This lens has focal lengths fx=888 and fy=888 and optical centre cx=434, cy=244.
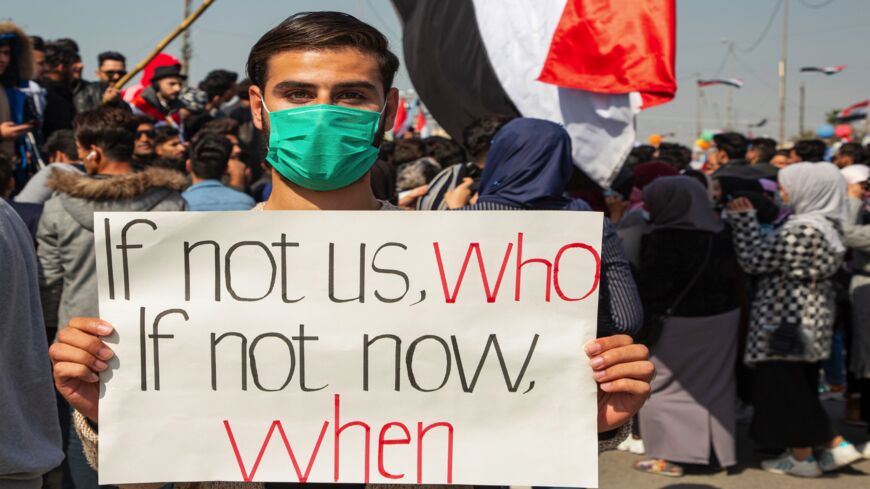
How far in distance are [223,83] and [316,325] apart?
773 centimetres

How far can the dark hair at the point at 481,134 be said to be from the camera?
4.51m

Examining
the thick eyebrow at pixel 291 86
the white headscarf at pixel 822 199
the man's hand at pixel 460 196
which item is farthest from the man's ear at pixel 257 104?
the white headscarf at pixel 822 199

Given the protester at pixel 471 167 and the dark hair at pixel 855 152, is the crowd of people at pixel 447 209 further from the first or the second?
the dark hair at pixel 855 152

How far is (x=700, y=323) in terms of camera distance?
543 cm

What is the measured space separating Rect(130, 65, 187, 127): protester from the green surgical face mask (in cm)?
658

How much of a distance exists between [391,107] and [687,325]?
3832 mm

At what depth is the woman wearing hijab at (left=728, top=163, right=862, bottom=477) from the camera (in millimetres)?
5336

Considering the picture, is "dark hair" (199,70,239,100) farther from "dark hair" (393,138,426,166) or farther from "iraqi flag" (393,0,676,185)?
"iraqi flag" (393,0,676,185)

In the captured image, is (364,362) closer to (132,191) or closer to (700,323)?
(132,191)

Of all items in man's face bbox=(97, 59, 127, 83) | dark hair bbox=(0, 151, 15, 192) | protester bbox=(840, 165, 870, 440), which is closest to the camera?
dark hair bbox=(0, 151, 15, 192)

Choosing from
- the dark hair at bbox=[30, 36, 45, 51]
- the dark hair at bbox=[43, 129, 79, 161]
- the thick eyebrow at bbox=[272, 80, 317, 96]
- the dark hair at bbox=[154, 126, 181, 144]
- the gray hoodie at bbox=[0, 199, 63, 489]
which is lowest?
the gray hoodie at bbox=[0, 199, 63, 489]

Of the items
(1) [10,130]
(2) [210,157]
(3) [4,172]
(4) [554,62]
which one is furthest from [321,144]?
(1) [10,130]

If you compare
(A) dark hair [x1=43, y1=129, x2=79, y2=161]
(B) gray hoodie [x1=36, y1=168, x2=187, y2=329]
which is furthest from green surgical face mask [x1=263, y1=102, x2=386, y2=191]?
(A) dark hair [x1=43, y1=129, x2=79, y2=161]

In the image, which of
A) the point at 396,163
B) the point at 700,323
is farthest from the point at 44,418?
the point at 396,163
